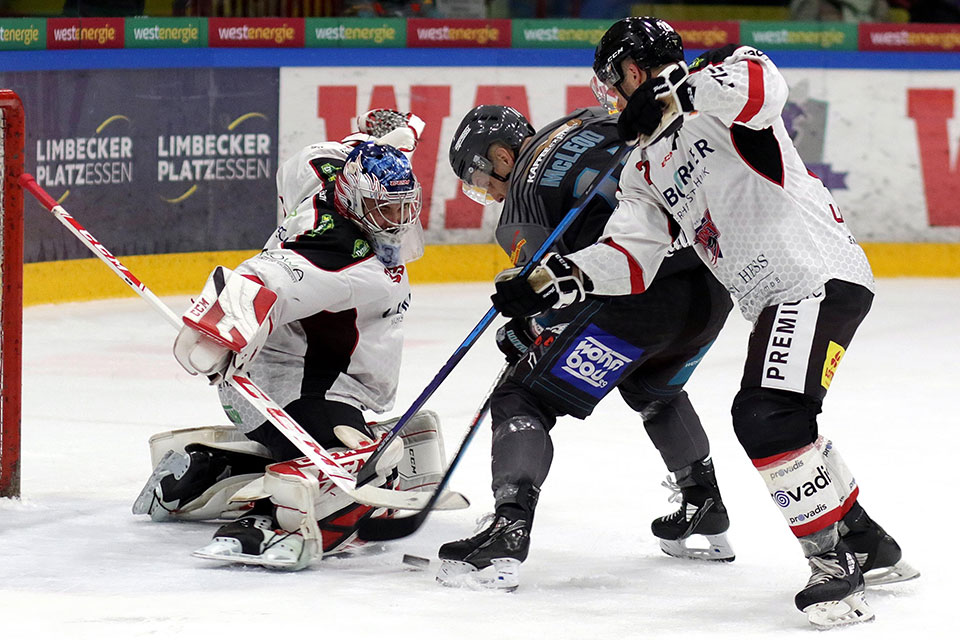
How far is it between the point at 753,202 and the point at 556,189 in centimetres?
50

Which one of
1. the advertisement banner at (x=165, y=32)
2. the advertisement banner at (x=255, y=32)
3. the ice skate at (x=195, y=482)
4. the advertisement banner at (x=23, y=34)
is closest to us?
the ice skate at (x=195, y=482)

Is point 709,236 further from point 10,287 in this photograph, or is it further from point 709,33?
point 709,33

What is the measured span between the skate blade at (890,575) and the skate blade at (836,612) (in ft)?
0.90

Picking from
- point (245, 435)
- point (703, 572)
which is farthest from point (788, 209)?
point (245, 435)

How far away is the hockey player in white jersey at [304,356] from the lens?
A: 320 centimetres

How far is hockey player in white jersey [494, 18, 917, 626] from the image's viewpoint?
2.76 m

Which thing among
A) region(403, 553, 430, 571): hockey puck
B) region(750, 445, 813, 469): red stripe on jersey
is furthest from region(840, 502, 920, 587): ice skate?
region(403, 553, 430, 571): hockey puck

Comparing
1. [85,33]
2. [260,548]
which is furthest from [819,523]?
[85,33]

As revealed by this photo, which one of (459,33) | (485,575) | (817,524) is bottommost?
(485,575)

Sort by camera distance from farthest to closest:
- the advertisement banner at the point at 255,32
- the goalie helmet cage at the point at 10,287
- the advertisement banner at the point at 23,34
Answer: the advertisement banner at the point at 255,32, the advertisement banner at the point at 23,34, the goalie helmet cage at the point at 10,287

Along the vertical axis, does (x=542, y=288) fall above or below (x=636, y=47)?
below

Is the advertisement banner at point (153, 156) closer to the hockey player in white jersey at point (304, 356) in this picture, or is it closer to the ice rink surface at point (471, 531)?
the ice rink surface at point (471, 531)

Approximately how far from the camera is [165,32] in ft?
23.1

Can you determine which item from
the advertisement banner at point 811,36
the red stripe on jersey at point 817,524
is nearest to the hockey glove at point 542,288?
the red stripe on jersey at point 817,524
